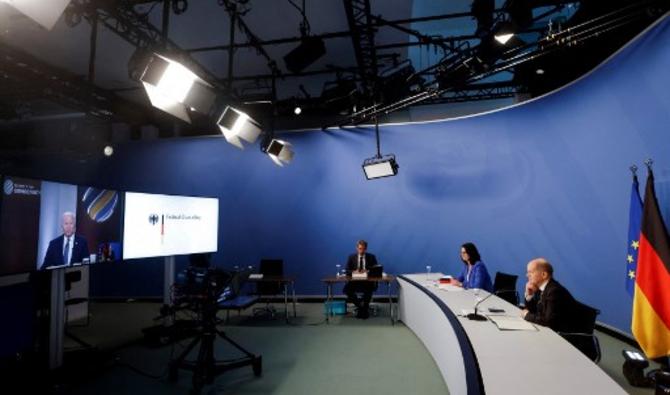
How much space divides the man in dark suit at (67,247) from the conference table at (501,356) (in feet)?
12.1

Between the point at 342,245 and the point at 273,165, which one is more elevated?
the point at 273,165

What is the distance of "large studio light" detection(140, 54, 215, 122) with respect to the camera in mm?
3213

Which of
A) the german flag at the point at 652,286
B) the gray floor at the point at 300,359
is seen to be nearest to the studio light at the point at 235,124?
the gray floor at the point at 300,359

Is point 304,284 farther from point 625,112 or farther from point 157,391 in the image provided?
point 625,112

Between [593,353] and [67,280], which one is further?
[67,280]

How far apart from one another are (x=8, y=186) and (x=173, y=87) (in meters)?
1.64

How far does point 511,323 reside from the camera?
2.91m

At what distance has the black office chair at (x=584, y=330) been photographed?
2.99 meters

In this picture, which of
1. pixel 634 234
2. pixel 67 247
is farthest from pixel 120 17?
pixel 634 234

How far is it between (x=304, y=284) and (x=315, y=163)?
2510 mm

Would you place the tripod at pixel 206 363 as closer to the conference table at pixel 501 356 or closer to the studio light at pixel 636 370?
the conference table at pixel 501 356

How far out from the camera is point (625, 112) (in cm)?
479

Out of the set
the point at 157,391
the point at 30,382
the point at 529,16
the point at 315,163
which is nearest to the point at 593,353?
the point at 529,16

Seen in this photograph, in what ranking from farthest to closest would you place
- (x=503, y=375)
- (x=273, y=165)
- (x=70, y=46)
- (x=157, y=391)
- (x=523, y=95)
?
1. (x=273, y=165)
2. (x=523, y=95)
3. (x=70, y=46)
4. (x=157, y=391)
5. (x=503, y=375)
